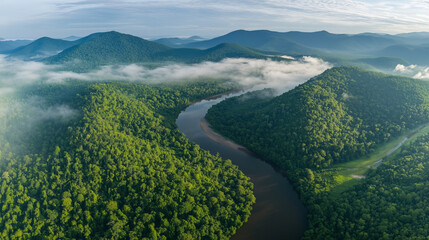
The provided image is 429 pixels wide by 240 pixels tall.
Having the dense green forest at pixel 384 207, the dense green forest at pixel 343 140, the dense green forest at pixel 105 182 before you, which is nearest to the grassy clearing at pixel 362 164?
the dense green forest at pixel 343 140

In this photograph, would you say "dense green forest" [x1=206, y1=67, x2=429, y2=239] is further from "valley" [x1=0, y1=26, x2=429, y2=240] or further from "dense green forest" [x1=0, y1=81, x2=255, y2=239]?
"dense green forest" [x1=0, y1=81, x2=255, y2=239]

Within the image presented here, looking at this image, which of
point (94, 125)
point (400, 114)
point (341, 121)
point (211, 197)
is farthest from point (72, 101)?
point (400, 114)

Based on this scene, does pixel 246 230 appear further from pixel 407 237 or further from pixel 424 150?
pixel 424 150

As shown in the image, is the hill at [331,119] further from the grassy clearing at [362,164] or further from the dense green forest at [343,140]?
the grassy clearing at [362,164]

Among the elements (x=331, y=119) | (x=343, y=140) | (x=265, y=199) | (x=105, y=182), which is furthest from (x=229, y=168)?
(x=331, y=119)

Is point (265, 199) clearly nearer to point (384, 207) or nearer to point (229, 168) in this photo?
point (229, 168)

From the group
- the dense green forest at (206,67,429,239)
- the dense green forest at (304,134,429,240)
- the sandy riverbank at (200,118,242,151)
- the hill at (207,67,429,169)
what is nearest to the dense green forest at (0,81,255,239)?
the sandy riverbank at (200,118,242,151)
